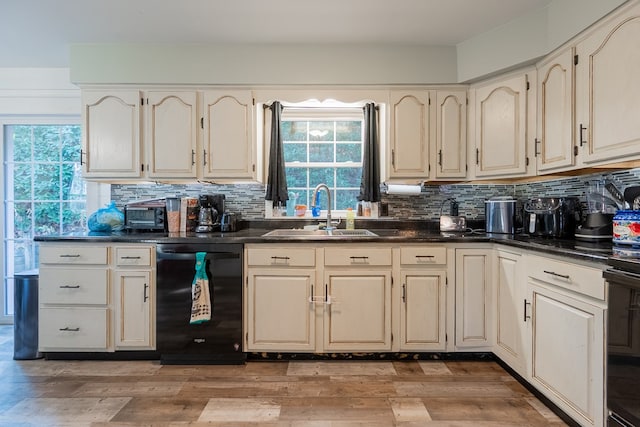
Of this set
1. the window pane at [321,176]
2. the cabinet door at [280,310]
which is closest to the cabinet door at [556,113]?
the window pane at [321,176]

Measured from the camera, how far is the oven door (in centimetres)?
137

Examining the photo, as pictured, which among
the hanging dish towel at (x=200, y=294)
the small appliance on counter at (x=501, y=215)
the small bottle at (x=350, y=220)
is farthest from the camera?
the small bottle at (x=350, y=220)

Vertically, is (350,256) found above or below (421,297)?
above

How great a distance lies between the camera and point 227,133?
2869 millimetres

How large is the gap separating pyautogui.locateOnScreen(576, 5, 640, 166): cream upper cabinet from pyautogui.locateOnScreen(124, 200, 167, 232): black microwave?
9.79 ft

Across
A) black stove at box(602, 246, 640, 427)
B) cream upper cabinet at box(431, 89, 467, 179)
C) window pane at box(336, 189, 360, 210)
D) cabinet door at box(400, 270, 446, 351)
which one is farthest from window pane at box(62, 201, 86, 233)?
black stove at box(602, 246, 640, 427)

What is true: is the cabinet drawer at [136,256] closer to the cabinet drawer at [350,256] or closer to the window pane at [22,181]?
the cabinet drawer at [350,256]

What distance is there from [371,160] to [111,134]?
2.11 m

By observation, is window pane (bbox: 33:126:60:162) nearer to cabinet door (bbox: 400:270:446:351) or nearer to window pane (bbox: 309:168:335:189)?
window pane (bbox: 309:168:335:189)

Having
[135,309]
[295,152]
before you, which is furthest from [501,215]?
[135,309]

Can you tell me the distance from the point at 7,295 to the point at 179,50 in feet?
9.06

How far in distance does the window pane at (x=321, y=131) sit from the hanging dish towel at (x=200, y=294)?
4.88 feet

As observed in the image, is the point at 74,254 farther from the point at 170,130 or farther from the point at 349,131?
the point at 349,131

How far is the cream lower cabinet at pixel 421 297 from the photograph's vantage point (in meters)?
2.54
